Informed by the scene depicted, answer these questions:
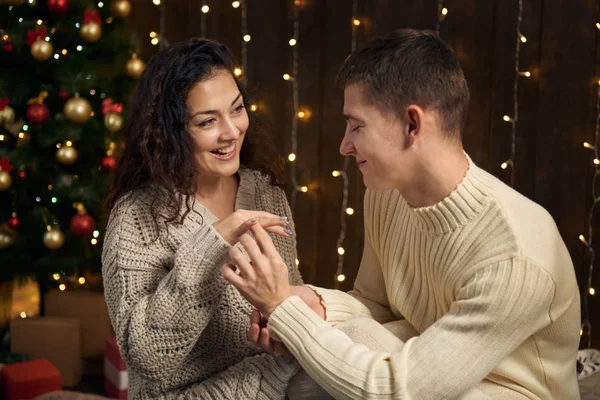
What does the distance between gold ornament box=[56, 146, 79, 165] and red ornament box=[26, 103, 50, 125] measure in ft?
0.44

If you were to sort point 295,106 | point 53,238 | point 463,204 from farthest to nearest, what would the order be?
point 295,106 → point 53,238 → point 463,204

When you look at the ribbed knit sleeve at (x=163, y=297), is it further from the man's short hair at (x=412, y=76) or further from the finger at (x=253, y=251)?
the man's short hair at (x=412, y=76)

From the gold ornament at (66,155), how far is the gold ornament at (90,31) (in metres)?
0.44

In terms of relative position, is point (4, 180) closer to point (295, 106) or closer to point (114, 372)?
point (114, 372)

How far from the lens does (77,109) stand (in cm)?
290

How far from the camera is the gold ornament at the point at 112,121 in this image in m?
2.96

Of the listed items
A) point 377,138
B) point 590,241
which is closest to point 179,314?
point 377,138

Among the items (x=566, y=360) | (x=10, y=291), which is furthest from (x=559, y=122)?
(x=10, y=291)

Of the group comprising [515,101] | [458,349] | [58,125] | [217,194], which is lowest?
[458,349]

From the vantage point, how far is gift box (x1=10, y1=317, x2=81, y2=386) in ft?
10.2

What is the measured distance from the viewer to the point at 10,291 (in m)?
3.27

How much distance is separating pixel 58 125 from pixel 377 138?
1.86 meters

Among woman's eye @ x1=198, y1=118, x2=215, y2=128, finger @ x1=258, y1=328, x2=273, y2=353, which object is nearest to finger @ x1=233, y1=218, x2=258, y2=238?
finger @ x1=258, y1=328, x2=273, y2=353

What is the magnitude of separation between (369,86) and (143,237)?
0.64m
